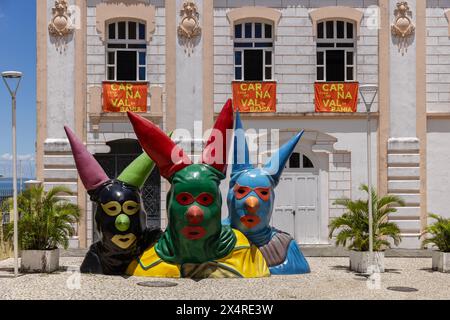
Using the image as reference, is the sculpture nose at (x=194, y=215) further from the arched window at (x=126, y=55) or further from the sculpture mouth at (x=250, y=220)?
the arched window at (x=126, y=55)

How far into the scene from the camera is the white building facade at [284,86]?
19656 mm

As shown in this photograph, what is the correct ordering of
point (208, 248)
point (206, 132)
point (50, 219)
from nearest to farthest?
point (208, 248) < point (50, 219) < point (206, 132)

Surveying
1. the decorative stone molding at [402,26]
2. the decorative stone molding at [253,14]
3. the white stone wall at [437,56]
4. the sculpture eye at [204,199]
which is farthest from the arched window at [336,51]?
the sculpture eye at [204,199]

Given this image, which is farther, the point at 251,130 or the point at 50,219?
the point at 251,130

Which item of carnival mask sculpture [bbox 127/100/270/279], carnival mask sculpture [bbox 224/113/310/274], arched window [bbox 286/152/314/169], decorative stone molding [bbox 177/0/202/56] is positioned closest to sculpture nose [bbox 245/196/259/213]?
carnival mask sculpture [bbox 224/113/310/274]

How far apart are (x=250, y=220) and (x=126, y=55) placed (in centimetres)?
904

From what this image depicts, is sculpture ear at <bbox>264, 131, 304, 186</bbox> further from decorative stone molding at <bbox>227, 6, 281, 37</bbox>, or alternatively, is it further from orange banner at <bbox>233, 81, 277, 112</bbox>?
decorative stone molding at <bbox>227, 6, 281, 37</bbox>

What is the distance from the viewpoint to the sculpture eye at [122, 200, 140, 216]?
12602 mm

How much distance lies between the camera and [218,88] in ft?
65.3

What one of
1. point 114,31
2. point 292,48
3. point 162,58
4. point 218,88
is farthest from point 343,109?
point 114,31

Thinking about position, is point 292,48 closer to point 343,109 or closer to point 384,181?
point 343,109

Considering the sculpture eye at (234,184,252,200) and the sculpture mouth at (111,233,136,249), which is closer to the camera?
the sculpture mouth at (111,233,136,249)

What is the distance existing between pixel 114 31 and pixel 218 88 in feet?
12.3

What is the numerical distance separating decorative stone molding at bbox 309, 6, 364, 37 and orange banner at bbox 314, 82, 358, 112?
5.51ft
